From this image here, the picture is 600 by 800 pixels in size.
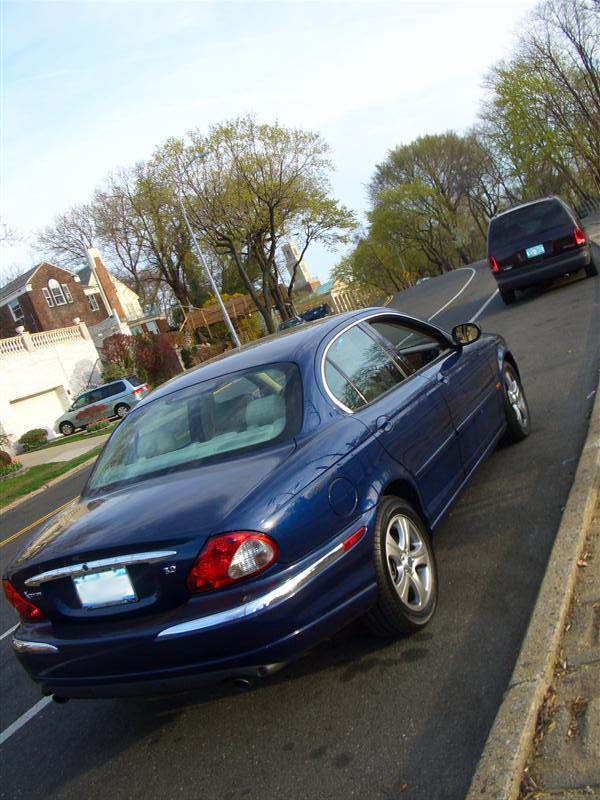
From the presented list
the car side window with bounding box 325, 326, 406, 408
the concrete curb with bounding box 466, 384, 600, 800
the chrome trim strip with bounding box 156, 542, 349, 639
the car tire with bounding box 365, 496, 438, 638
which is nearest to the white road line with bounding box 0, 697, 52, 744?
the chrome trim strip with bounding box 156, 542, 349, 639

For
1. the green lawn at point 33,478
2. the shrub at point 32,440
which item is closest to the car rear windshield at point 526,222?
the green lawn at point 33,478

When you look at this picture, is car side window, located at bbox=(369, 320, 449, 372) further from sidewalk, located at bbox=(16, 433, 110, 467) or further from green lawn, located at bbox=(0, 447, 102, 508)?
sidewalk, located at bbox=(16, 433, 110, 467)

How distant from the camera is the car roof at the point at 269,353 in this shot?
13.9ft

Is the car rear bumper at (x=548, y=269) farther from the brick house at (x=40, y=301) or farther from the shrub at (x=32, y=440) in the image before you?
the brick house at (x=40, y=301)

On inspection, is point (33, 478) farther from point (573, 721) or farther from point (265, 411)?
point (573, 721)

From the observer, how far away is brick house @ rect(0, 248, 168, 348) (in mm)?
52188

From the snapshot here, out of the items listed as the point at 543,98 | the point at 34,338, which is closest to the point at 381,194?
the point at 543,98

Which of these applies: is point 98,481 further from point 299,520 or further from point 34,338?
point 34,338

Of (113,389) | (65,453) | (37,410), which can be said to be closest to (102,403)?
(113,389)

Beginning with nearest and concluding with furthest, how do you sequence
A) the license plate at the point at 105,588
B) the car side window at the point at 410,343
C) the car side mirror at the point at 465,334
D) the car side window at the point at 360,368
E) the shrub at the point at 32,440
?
the license plate at the point at 105,588 → the car side window at the point at 360,368 → the car side window at the point at 410,343 → the car side mirror at the point at 465,334 → the shrub at the point at 32,440

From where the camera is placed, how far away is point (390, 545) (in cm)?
363

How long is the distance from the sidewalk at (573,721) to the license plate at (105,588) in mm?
1619

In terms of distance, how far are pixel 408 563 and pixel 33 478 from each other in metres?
16.4

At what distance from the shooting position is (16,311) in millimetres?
52688
